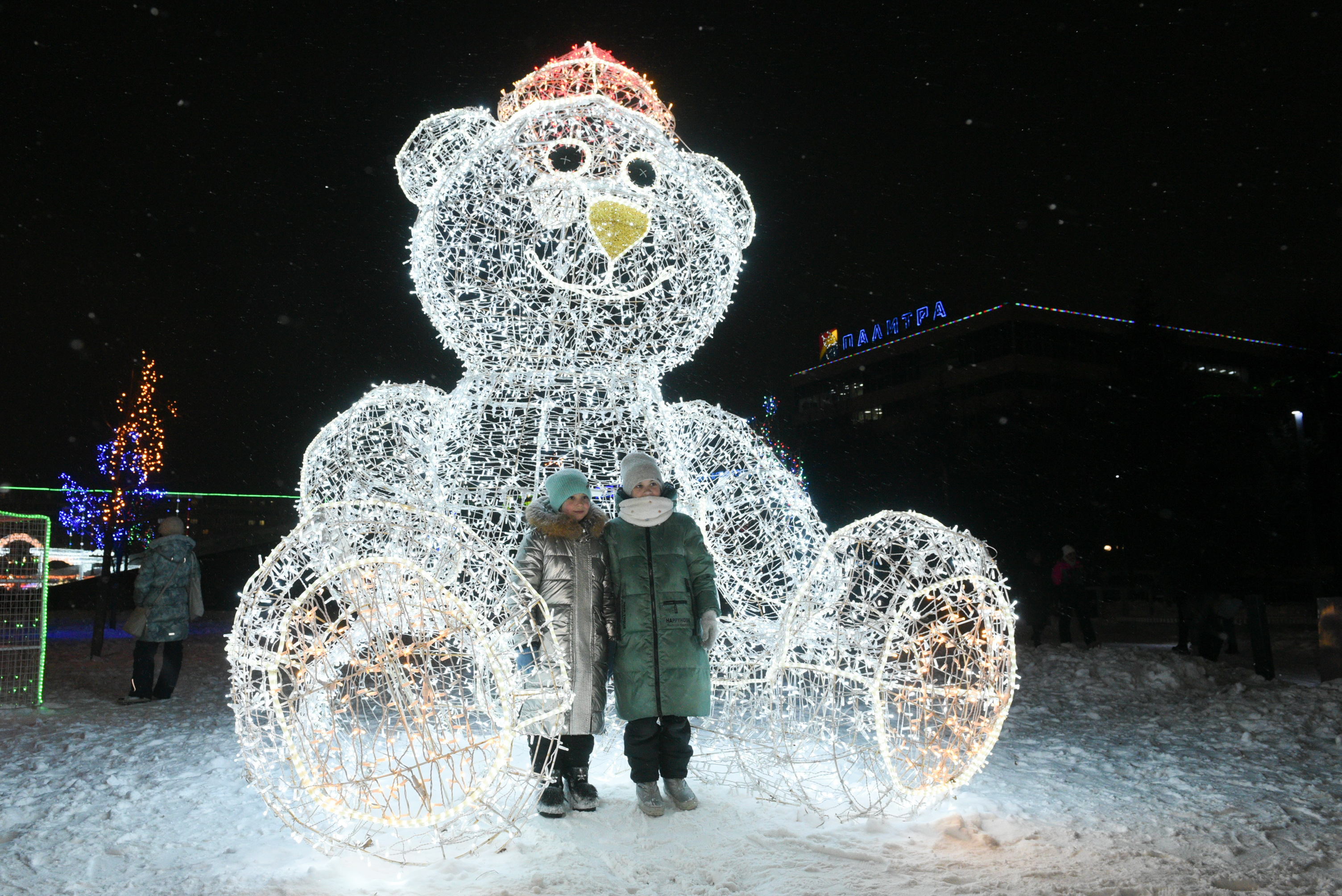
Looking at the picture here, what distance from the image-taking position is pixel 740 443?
4.72m

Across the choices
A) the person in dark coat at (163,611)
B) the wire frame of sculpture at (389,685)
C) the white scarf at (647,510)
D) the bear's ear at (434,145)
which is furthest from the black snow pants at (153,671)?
the white scarf at (647,510)

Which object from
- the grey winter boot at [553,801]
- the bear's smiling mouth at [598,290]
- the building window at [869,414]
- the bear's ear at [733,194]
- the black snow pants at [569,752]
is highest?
the building window at [869,414]

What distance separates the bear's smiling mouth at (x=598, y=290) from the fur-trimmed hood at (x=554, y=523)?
0.98 metres

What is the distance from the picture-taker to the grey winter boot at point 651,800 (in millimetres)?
3785

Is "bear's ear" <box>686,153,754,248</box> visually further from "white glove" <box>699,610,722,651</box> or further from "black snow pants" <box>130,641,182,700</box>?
"black snow pants" <box>130,641,182,700</box>

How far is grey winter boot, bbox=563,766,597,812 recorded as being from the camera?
12.6 feet

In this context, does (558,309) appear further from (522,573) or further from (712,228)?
(522,573)

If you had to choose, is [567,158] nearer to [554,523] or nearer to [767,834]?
[554,523]

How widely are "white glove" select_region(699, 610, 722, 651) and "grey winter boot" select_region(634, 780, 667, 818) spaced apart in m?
0.61

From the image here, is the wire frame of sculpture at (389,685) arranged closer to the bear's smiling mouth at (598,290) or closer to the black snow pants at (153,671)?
the bear's smiling mouth at (598,290)

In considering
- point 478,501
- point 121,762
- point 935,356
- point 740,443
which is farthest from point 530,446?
point 935,356

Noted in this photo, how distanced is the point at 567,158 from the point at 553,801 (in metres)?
2.73

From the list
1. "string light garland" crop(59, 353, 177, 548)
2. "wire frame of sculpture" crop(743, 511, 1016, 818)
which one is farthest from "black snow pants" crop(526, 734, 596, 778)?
"string light garland" crop(59, 353, 177, 548)

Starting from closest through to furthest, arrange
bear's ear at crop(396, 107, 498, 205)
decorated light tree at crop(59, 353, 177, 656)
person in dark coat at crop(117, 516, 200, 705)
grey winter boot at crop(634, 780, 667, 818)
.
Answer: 1. grey winter boot at crop(634, 780, 667, 818)
2. bear's ear at crop(396, 107, 498, 205)
3. person in dark coat at crop(117, 516, 200, 705)
4. decorated light tree at crop(59, 353, 177, 656)
